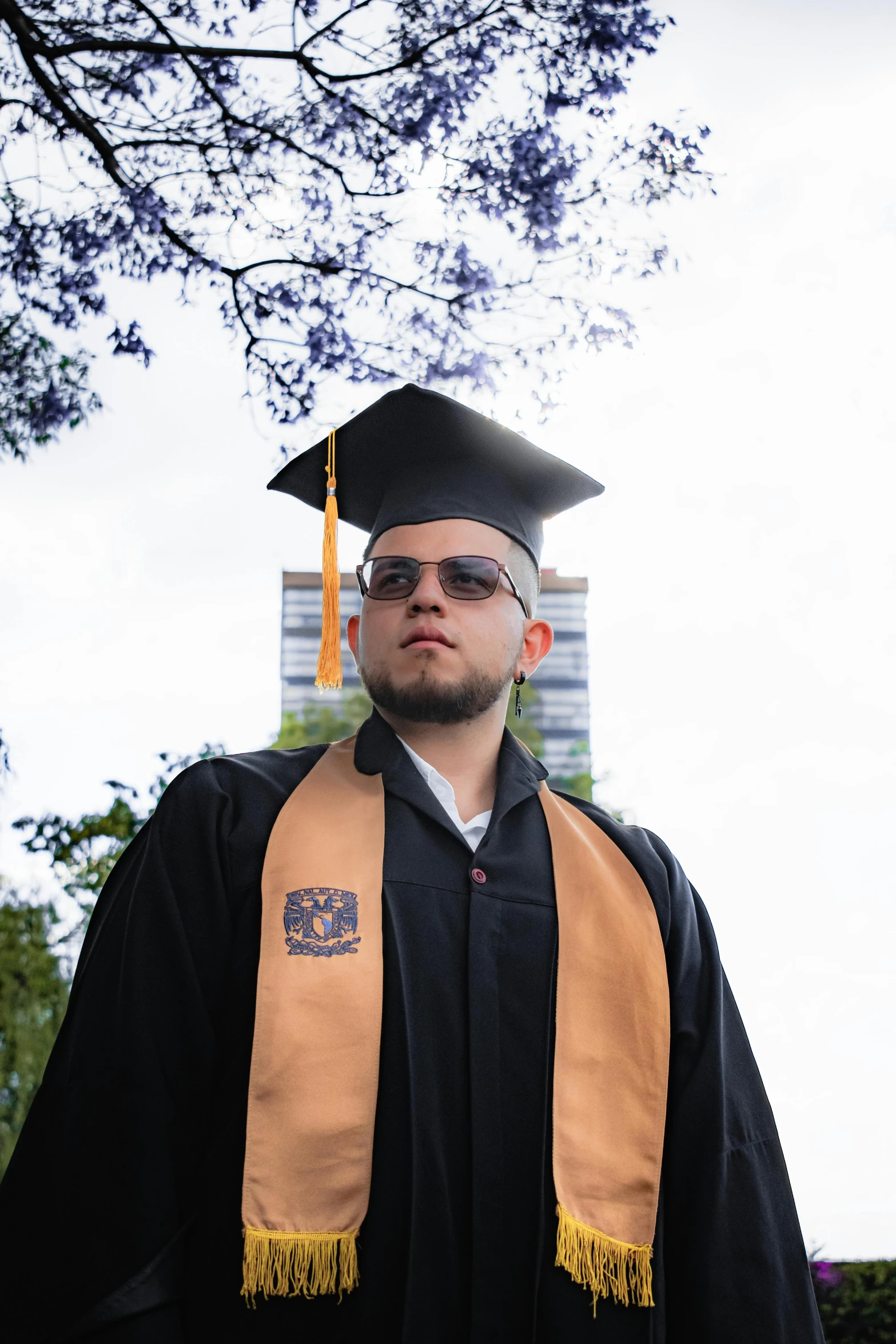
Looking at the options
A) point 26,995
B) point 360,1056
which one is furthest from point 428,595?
point 26,995

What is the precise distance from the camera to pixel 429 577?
196 centimetres

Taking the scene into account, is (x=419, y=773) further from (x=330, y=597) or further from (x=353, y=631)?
(x=330, y=597)

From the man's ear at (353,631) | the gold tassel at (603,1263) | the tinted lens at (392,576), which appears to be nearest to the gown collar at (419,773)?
the man's ear at (353,631)

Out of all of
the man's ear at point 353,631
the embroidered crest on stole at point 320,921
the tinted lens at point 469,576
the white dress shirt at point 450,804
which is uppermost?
the tinted lens at point 469,576

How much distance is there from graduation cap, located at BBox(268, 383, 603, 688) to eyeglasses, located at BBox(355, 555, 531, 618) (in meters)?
0.11

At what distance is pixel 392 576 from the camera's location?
6.53 feet

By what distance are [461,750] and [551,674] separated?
197cm

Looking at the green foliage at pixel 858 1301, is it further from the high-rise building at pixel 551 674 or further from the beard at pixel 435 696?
the beard at pixel 435 696

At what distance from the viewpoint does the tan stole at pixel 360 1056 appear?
1549mm

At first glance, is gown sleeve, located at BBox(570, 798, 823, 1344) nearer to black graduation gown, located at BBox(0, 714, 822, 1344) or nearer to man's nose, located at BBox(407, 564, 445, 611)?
black graduation gown, located at BBox(0, 714, 822, 1344)

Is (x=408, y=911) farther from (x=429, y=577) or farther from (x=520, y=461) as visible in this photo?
(x=520, y=461)

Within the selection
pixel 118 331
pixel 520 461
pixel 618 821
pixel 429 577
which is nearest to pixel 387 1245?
pixel 618 821

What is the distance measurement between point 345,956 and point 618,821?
700 millimetres

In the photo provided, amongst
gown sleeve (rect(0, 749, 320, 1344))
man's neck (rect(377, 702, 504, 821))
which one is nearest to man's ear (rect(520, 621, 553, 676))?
man's neck (rect(377, 702, 504, 821))
